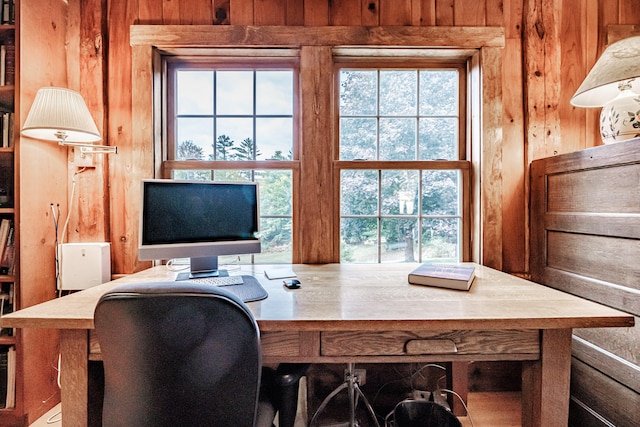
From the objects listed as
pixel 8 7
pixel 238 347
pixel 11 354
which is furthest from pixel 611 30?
pixel 11 354

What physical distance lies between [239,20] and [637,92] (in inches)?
81.9

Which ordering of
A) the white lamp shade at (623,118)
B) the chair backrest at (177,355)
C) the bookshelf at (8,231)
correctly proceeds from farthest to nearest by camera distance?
1. the bookshelf at (8,231)
2. the white lamp shade at (623,118)
3. the chair backrest at (177,355)

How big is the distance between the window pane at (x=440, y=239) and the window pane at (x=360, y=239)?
321 millimetres

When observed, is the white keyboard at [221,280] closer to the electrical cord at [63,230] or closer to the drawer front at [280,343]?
the drawer front at [280,343]

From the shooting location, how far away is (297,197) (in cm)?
194

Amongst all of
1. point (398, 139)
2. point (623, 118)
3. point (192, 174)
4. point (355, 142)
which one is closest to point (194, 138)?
point (192, 174)

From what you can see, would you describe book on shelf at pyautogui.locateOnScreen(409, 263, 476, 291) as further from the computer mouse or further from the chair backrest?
the chair backrest

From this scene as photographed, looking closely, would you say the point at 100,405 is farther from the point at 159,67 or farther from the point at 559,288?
the point at 559,288

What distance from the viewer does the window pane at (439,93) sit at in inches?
78.2

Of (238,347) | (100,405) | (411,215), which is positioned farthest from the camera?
(411,215)

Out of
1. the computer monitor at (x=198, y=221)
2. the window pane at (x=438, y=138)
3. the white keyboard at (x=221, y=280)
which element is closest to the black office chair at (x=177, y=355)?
the white keyboard at (x=221, y=280)

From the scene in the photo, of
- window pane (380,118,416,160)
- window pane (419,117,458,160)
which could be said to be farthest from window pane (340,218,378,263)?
window pane (419,117,458,160)

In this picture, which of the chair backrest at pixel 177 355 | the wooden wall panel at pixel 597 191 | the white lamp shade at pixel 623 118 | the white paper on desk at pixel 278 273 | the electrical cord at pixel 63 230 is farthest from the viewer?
the electrical cord at pixel 63 230

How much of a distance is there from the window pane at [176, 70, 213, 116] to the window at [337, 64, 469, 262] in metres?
0.83
